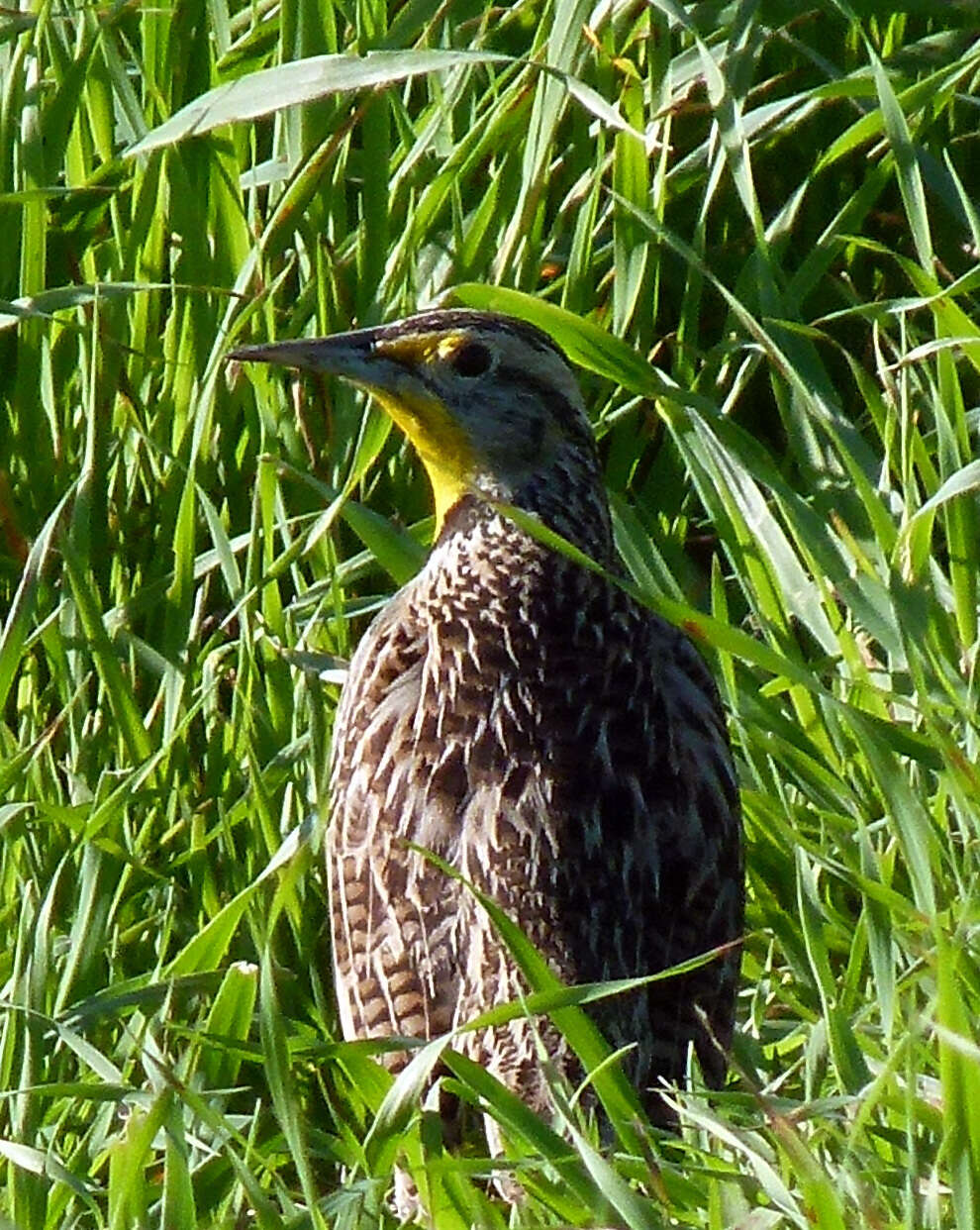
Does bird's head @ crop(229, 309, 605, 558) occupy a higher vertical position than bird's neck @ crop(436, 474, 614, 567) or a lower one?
higher

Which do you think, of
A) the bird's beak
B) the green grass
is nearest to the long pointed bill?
the bird's beak

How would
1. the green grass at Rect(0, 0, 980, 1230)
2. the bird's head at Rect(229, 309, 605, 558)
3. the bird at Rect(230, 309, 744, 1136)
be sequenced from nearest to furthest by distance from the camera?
the bird at Rect(230, 309, 744, 1136)
the green grass at Rect(0, 0, 980, 1230)
the bird's head at Rect(229, 309, 605, 558)

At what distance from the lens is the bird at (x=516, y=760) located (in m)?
3.52

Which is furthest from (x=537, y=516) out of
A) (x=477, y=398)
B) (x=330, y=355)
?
(x=330, y=355)

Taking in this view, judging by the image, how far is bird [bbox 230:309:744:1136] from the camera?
3.52 metres

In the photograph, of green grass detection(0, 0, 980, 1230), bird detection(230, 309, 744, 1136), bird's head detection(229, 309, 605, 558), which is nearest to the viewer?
bird detection(230, 309, 744, 1136)

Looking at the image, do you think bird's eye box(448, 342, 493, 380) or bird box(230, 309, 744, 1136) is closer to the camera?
bird box(230, 309, 744, 1136)

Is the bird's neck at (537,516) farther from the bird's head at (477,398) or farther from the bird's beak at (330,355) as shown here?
the bird's beak at (330,355)

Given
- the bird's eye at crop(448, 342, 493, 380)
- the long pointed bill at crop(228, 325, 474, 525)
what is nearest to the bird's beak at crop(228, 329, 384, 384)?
the long pointed bill at crop(228, 325, 474, 525)

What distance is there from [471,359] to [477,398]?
0.05 meters

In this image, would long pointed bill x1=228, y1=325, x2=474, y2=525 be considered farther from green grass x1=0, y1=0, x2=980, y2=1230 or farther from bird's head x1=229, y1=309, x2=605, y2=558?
green grass x1=0, y1=0, x2=980, y2=1230

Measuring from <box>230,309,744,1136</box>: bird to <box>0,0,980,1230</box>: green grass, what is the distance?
93mm

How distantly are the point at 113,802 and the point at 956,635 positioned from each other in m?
→ 1.10

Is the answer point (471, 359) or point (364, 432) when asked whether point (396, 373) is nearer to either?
point (471, 359)
